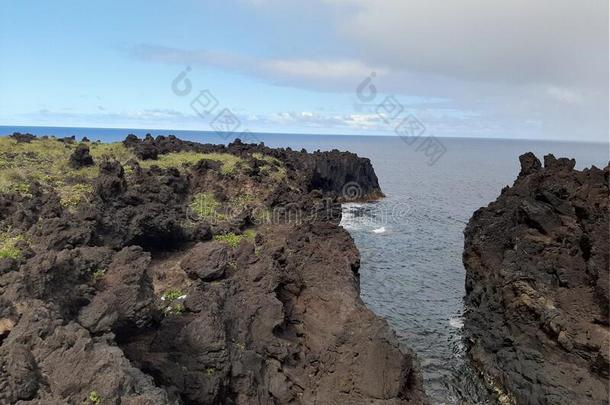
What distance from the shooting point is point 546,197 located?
29.2 meters

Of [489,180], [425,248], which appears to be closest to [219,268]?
[425,248]

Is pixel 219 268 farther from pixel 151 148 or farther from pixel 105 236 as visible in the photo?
pixel 151 148

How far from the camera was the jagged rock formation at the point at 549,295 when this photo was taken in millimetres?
21953

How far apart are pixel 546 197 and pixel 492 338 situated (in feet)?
30.2

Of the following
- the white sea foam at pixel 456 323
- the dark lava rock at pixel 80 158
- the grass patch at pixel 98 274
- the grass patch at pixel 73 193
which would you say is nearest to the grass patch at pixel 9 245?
the grass patch at pixel 98 274

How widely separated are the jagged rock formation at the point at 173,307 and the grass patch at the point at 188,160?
7.61 m

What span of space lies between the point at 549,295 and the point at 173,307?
19023mm

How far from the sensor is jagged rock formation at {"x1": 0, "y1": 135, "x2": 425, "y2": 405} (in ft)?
35.5

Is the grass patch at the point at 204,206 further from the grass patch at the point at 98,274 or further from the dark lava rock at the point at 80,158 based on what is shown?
the grass patch at the point at 98,274

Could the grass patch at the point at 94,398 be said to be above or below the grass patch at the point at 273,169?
below

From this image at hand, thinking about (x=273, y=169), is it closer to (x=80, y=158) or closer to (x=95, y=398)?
(x=80, y=158)

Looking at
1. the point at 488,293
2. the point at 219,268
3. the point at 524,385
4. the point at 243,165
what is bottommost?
the point at 524,385

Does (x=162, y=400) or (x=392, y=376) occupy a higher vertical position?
(x=162, y=400)

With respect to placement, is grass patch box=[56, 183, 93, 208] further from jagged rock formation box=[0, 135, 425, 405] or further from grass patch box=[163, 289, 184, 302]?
grass patch box=[163, 289, 184, 302]
